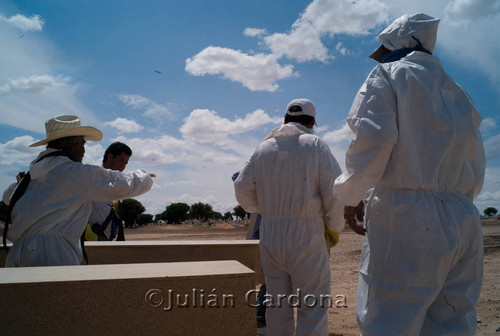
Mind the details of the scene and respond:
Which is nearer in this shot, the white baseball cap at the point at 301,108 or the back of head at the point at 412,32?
the back of head at the point at 412,32

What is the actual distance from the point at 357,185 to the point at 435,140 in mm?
503

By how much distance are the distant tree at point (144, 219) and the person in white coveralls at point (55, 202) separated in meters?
55.9

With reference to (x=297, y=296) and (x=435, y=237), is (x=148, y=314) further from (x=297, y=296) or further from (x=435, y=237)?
(x=435, y=237)

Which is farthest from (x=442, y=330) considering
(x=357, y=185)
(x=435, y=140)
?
(x=435, y=140)

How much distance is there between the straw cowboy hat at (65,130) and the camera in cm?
312

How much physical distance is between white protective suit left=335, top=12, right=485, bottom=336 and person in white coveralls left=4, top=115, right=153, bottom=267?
1946 millimetres

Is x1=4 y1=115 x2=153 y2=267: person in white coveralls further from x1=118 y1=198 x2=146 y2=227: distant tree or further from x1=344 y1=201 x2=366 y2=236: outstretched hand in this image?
x1=118 y1=198 x2=146 y2=227: distant tree

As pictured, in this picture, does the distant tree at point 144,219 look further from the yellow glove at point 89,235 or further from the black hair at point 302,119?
the black hair at point 302,119

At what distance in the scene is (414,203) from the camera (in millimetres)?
2049

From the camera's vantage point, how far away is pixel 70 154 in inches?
125

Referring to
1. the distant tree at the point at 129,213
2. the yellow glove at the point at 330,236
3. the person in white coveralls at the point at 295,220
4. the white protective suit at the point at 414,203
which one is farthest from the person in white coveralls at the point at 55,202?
the distant tree at the point at 129,213

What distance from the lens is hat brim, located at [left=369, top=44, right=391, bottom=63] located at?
2686 mm

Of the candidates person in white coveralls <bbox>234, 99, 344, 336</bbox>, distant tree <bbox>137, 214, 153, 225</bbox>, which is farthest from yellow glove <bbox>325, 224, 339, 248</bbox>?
distant tree <bbox>137, 214, 153, 225</bbox>

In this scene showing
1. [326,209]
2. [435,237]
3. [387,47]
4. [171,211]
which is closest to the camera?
[435,237]
